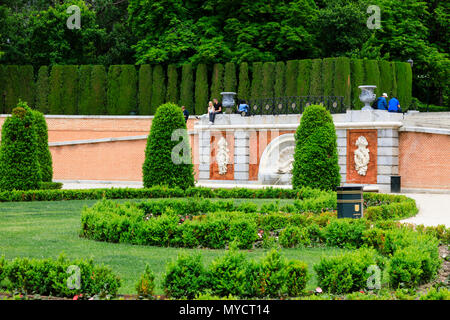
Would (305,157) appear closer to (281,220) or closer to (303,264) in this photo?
(281,220)

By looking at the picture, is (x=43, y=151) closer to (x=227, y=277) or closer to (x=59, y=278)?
(x=59, y=278)

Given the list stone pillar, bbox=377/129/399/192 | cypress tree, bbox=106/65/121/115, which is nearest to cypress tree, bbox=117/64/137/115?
cypress tree, bbox=106/65/121/115

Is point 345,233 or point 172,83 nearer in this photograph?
point 345,233

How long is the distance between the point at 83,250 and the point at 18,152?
408 inches

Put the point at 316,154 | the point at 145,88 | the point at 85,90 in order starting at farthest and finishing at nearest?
the point at 85,90 < the point at 145,88 < the point at 316,154

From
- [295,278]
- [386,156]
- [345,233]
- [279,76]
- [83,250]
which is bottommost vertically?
[83,250]

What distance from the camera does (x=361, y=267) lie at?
24.6 ft

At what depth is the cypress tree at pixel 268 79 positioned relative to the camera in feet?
113

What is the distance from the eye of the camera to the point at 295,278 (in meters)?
7.31

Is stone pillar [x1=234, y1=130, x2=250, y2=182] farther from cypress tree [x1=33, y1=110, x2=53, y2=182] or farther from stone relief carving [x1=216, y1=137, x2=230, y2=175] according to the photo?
cypress tree [x1=33, y1=110, x2=53, y2=182]

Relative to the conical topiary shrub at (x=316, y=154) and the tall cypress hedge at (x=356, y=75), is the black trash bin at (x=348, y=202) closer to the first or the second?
the conical topiary shrub at (x=316, y=154)

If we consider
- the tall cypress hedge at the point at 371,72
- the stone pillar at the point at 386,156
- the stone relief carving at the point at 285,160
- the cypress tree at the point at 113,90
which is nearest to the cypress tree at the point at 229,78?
the cypress tree at the point at 113,90

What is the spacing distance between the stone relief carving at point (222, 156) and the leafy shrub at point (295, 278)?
19720 mm

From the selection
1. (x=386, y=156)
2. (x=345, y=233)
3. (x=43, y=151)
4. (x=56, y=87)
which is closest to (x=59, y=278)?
(x=345, y=233)
